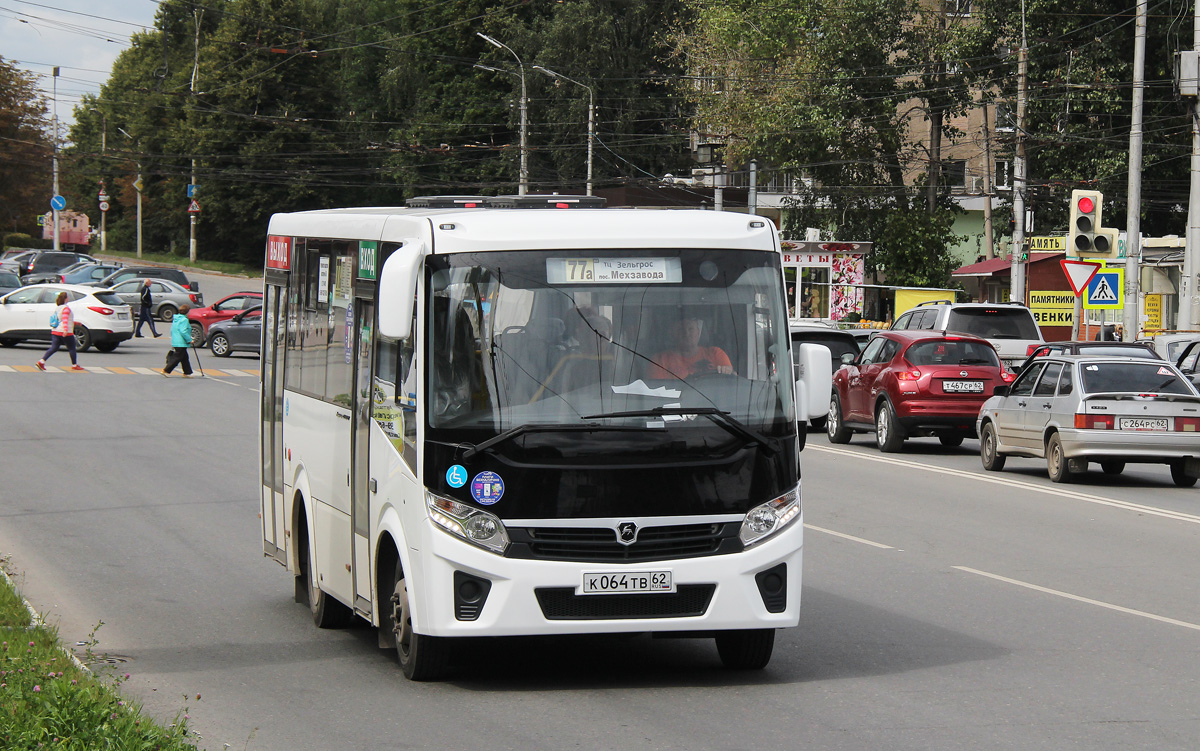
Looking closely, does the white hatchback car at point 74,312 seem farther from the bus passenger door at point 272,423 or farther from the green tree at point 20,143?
the green tree at point 20,143

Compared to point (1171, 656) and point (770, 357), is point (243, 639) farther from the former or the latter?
point (1171, 656)

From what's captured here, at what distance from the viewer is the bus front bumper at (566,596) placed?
7062 mm

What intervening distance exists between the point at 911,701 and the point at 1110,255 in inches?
739

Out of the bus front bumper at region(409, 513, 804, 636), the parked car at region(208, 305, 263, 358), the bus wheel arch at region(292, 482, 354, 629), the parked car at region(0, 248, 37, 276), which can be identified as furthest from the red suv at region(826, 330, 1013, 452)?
the parked car at region(0, 248, 37, 276)

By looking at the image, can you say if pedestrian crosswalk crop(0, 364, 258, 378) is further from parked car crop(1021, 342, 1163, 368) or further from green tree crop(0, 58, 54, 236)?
green tree crop(0, 58, 54, 236)

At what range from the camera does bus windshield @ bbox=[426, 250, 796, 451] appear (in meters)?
7.23

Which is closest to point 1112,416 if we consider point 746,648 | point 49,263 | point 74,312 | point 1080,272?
point 1080,272

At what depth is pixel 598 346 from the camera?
290 inches

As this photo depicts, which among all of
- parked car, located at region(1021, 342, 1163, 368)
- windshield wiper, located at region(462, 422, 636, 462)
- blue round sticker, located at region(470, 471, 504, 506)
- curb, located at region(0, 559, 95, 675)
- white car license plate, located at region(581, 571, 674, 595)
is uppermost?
windshield wiper, located at region(462, 422, 636, 462)

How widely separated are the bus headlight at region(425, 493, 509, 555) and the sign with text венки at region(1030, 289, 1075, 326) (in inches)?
1241

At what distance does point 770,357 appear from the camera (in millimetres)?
7684

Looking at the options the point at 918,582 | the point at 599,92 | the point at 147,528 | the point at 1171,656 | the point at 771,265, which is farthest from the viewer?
the point at 599,92

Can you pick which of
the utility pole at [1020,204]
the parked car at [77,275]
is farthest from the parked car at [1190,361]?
the parked car at [77,275]

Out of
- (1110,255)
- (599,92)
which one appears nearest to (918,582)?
(1110,255)
